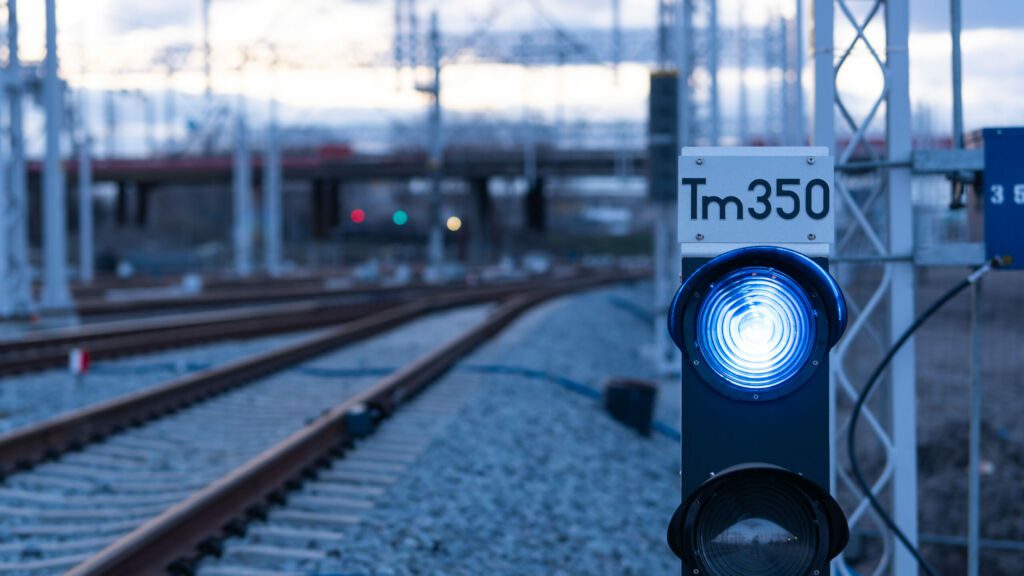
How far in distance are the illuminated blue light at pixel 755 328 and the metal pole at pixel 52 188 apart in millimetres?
18238

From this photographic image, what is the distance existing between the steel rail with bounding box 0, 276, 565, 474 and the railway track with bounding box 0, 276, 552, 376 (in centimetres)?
224

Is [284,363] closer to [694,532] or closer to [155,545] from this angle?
[155,545]

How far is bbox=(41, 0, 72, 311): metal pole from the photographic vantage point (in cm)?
1884

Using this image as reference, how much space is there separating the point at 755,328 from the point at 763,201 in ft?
1.15

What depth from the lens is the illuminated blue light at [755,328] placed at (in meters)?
2.89

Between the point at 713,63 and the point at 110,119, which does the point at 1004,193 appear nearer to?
the point at 713,63

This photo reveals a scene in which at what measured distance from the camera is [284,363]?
1459 cm

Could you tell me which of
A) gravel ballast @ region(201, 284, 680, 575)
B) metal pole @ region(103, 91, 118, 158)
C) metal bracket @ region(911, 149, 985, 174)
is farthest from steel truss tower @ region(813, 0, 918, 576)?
metal pole @ region(103, 91, 118, 158)

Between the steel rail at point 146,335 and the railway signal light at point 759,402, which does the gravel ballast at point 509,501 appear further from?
the steel rail at point 146,335

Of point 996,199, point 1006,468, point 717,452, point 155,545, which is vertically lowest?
point 1006,468

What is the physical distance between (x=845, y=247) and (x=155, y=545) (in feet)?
14.3

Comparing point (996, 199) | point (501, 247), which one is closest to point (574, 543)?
point (996, 199)

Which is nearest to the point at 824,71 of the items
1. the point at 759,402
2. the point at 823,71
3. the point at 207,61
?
the point at 823,71

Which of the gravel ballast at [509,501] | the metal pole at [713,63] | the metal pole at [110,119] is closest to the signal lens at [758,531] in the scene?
the gravel ballast at [509,501]
